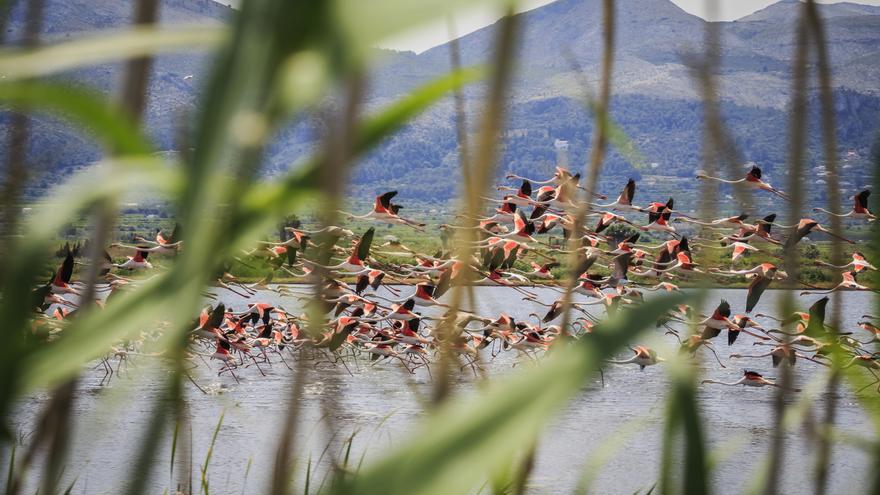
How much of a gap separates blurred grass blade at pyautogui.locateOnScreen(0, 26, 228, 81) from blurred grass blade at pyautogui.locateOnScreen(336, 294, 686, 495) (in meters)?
0.08

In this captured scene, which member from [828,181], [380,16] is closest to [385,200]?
[828,181]

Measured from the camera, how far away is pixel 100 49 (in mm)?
177

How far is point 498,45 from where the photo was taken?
280 mm

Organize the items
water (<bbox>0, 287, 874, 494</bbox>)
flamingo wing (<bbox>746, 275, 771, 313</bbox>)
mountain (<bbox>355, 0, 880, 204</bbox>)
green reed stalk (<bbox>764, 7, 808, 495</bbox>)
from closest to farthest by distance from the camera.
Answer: green reed stalk (<bbox>764, 7, 808, 495</bbox>) → flamingo wing (<bbox>746, 275, 771, 313</bbox>) → water (<bbox>0, 287, 874, 494</bbox>) → mountain (<bbox>355, 0, 880, 204</bbox>)

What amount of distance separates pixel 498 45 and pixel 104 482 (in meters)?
4.88

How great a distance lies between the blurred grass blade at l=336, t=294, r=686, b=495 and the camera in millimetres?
140

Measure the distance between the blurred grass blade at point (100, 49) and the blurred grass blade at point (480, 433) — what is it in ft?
0.27

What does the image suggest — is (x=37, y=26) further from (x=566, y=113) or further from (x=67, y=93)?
(x=566, y=113)

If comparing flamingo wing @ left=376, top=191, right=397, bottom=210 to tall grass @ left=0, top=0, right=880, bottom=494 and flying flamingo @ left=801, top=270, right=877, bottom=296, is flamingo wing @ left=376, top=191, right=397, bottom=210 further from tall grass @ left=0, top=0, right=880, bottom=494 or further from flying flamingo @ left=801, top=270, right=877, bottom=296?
tall grass @ left=0, top=0, right=880, bottom=494

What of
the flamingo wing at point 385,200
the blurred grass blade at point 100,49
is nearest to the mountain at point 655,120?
the flamingo wing at point 385,200

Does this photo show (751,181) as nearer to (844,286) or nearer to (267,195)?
(844,286)

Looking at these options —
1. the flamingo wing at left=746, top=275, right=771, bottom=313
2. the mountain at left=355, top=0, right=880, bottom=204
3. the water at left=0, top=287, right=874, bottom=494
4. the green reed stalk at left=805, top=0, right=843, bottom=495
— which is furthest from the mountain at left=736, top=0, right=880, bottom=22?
the mountain at left=355, top=0, right=880, bottom=204

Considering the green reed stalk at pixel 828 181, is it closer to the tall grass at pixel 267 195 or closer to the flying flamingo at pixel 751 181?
the flying flamingo at pixel 751 181

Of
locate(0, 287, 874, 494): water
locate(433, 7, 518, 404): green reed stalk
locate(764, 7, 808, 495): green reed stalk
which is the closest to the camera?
locate(433, 7, 518, 404): green reed stalk
